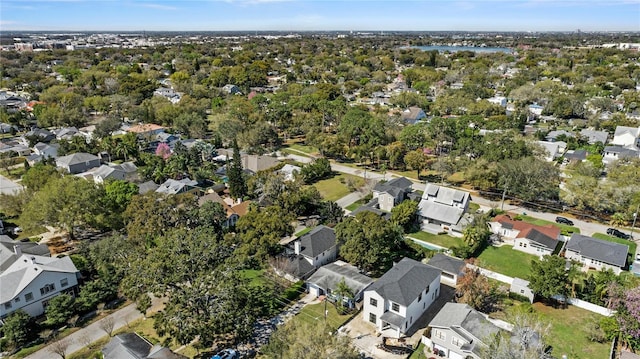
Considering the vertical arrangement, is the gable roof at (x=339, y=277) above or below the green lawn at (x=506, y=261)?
above

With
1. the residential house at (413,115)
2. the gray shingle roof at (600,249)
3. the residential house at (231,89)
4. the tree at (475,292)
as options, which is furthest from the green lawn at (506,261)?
the residential house at (231,89)

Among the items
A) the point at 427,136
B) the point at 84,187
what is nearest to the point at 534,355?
the point at 84,187

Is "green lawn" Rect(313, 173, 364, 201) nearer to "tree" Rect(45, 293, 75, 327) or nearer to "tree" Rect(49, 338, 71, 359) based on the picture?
"tree" Rect(45, 293, 75, 327)

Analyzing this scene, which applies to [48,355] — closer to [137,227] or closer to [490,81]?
[137,227]

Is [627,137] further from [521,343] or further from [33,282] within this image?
[33,282]

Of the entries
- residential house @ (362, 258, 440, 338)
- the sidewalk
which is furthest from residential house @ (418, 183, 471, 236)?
the sidewalk

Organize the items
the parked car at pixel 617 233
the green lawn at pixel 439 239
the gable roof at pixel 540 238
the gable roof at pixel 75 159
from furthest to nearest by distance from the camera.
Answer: the gable roof at pixel 75 159 < the parked car at pixel 617 233 < the green lawn at pixel 439 239 < the gable roof at pixel 540 238

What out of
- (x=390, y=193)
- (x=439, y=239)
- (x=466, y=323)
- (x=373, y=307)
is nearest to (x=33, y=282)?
(x=373, y=307)

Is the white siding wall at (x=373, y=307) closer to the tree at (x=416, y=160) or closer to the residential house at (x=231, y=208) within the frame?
the residential house at (x=231, y=208)
